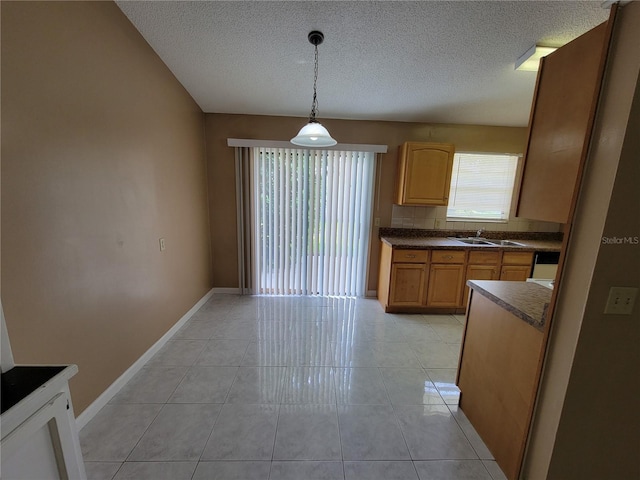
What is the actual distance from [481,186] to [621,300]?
3.18m

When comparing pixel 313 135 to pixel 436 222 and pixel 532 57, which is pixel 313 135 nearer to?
pixel 532 57

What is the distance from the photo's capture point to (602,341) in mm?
998

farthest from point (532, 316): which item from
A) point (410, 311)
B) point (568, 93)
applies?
point (410, 311)

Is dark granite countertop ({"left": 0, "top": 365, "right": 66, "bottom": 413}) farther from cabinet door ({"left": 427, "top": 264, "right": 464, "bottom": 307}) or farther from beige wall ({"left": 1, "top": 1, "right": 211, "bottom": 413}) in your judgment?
cabinet door ({"left": 427, "top": 264, "right": 464, "bottom": 307})

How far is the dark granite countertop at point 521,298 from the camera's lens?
1250 millimetres

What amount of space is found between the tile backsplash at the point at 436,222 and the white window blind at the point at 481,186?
0.09 m

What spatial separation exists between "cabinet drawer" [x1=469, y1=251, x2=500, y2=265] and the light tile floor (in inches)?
39.5

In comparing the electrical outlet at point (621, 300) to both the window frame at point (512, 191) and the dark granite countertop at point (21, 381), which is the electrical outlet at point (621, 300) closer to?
the dark granite countertop at point (21, 381)

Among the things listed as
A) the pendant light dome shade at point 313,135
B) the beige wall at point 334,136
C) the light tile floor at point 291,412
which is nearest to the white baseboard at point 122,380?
the light tile floor at point 291,412

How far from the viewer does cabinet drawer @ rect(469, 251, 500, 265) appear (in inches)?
Result: 123

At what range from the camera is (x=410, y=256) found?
315cm

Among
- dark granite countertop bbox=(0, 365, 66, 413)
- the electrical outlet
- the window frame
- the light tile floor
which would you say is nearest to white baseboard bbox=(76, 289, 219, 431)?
the light tile floor

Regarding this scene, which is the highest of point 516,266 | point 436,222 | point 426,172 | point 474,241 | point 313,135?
point 313,135

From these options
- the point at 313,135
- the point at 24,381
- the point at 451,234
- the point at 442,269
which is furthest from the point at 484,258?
the point at 24,381
